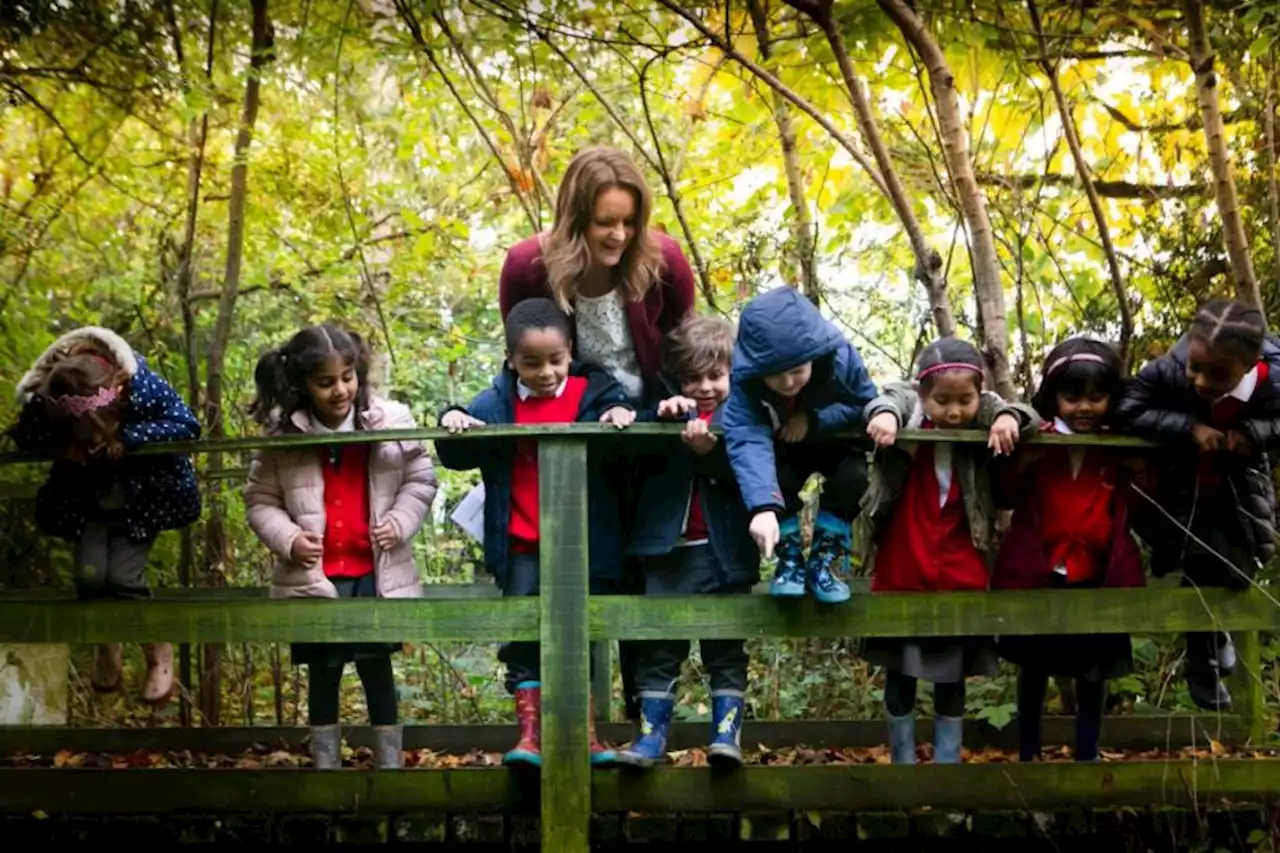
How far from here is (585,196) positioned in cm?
409

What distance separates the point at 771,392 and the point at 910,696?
1.20 meters

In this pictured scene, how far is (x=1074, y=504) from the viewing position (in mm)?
4141

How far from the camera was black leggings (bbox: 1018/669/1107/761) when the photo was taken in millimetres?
4344

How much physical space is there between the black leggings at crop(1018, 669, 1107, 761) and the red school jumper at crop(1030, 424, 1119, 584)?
444 millimetres

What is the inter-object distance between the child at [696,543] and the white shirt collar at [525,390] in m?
0.37

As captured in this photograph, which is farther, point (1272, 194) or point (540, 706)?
point (1272, 194)

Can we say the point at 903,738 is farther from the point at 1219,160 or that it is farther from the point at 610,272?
the point at 1219,160

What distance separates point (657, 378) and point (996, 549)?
1.31 meters

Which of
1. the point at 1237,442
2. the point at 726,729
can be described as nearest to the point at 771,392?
the point at 726,729

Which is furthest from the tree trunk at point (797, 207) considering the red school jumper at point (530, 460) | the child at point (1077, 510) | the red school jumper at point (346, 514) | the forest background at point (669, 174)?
the red school jumper at point (346, 514)

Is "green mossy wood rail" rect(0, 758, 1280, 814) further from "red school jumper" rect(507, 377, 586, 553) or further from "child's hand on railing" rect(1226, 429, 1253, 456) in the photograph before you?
"child's hand on railing" rect(1226, 429, 1253, 456)

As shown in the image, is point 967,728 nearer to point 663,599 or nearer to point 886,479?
point 886,479

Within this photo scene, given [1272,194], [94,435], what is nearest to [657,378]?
[94,435]

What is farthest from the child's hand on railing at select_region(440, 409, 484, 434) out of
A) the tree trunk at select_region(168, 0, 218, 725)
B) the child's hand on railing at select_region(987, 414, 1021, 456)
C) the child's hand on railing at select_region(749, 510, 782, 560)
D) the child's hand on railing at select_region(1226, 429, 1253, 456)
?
the tree trunk at select_region(168, 0, 218, 725)
